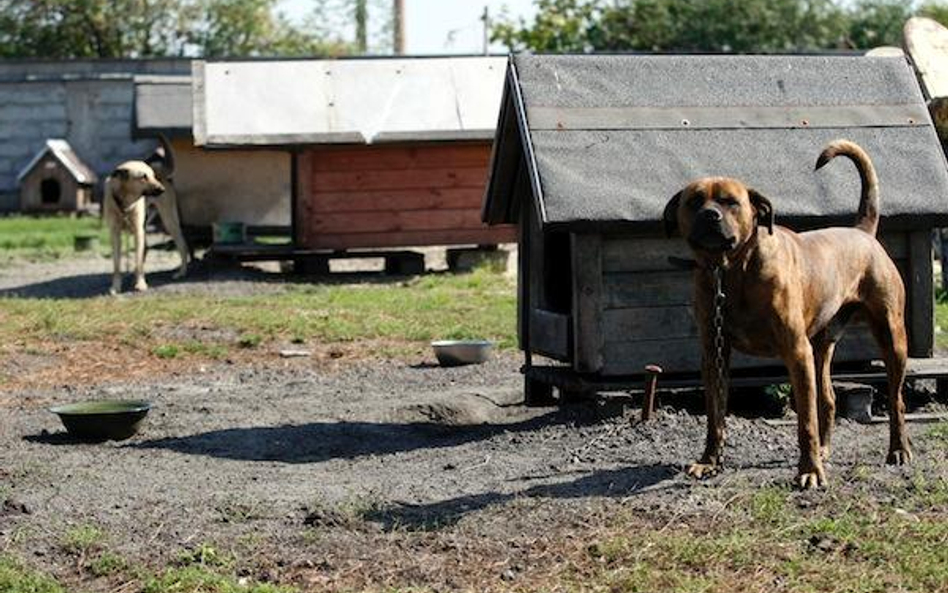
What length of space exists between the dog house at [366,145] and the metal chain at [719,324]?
12.8 metres

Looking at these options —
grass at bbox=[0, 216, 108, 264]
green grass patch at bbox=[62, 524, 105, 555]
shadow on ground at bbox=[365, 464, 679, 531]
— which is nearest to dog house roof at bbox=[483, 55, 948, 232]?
shadow on ground at bbox=[365, 464, 679, 531]

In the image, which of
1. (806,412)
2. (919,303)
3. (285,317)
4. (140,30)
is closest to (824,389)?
(806,412)

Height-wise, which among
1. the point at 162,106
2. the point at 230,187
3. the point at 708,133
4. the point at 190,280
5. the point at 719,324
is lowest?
the point at 190,280

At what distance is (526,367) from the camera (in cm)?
1098

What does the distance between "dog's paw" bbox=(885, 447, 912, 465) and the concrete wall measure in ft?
50.5

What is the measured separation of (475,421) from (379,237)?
1094cm

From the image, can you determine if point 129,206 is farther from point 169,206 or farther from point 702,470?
point 702,470

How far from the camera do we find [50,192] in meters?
36.5

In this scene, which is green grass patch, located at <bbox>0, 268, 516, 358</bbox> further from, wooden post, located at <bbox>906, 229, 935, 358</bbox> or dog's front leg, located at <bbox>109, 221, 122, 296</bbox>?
wooden post, located at <bbox>906, 229, 935, 358</bbox>

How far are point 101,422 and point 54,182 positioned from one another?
1073 inches

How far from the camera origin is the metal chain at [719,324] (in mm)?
8203

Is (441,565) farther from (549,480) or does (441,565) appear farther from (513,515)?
(549,480)

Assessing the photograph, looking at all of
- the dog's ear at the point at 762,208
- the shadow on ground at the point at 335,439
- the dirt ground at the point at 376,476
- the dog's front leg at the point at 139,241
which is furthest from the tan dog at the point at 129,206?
the dog's ear at the point at 762,208

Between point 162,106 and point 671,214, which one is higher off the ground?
point 162,106
